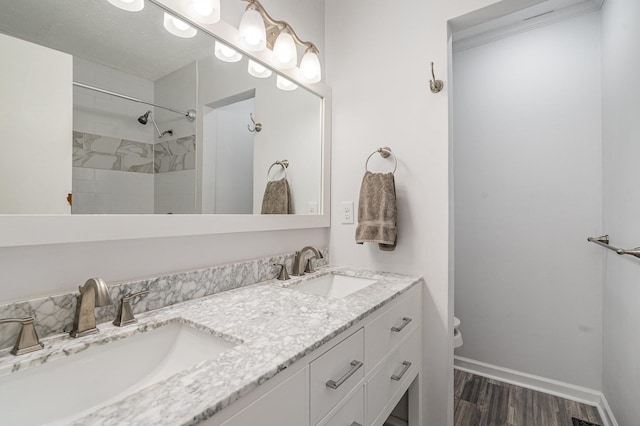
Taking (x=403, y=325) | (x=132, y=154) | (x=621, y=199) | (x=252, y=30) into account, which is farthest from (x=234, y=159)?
(x=621, y=199)

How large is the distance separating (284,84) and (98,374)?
135 centimetres

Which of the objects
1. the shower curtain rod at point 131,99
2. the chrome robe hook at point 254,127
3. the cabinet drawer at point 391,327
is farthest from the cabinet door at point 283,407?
the chrome robe hook at point 254,127

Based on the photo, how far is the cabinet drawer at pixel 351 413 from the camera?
0.80 m

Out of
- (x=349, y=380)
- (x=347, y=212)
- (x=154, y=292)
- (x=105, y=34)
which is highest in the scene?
(x=105, y=34)

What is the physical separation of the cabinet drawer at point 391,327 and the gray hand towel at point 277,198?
0.70 m

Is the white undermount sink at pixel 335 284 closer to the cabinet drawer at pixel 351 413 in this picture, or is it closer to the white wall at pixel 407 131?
the white wall at pixel 407 131

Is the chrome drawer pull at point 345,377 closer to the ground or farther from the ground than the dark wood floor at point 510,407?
farther from the ground

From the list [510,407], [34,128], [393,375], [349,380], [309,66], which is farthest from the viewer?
[510,407]

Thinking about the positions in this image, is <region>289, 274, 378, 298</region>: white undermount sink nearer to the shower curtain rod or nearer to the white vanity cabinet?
the white vanity cabinet

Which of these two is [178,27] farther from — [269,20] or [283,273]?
[283,273]

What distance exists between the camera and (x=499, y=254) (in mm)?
2152

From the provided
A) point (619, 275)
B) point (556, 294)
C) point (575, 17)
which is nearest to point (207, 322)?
point (619, 275)

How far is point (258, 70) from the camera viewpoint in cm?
136

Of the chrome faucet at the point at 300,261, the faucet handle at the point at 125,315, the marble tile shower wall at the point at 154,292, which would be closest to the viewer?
the marble tile shower wall at the point at 154,292
